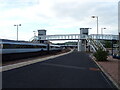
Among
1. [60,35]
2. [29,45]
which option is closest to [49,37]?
[60,35]

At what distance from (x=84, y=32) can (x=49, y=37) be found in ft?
→ 51.4

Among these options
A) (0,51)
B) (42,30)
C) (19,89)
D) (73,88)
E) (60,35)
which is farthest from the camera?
(42,30)

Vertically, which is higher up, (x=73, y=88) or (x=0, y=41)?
(x=0, y=41)

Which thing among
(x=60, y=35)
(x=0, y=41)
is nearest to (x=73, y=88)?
(x=0, y=41)

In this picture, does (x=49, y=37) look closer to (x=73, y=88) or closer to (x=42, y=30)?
(x=42, y=30)

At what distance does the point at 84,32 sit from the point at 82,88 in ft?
319

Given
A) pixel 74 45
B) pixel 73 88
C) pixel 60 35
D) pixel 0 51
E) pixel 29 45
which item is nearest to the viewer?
pixel 73 88

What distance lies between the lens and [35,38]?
357 feet

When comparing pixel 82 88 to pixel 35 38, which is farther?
pixel 35 38

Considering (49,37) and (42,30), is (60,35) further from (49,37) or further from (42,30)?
(42,30)

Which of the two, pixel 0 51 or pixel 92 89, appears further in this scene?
pixel 0 51

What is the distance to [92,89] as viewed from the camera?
411 inches

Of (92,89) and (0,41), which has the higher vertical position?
(0,41)

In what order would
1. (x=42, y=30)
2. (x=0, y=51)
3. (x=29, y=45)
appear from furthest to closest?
1. (x=42, y=30)
2. (x=29, y=45)
3. (x=0, y=51)
